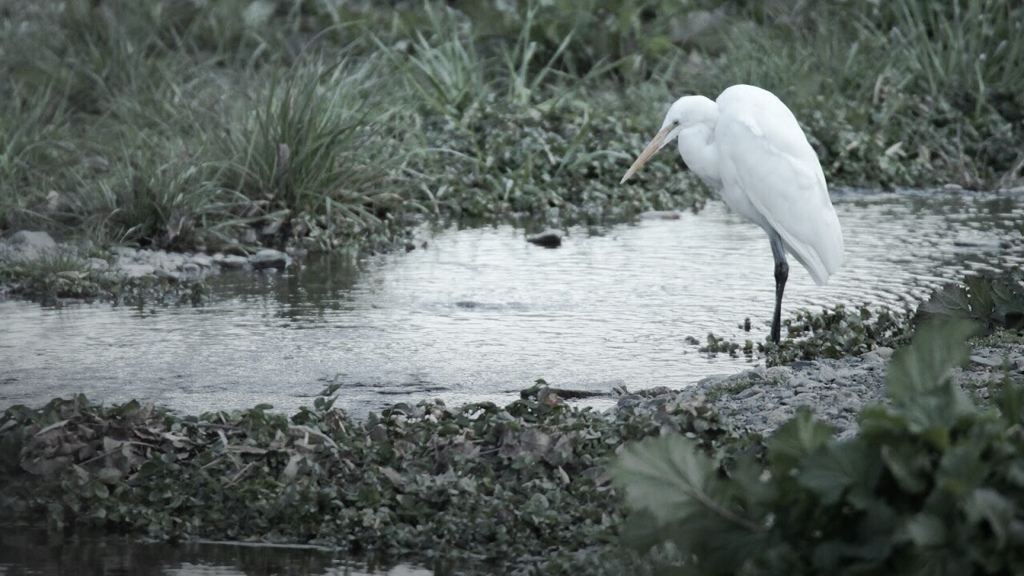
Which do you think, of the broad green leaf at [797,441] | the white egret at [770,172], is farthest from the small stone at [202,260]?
the broad green leaf at [797,441]

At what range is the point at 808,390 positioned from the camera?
458 centimetres

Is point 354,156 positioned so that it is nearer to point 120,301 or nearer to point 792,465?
point 120,301

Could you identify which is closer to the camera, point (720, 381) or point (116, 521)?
point (116, 521)

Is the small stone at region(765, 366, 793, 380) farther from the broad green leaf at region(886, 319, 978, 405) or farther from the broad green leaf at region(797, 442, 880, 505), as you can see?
the broad green leaf at region(797, 442, 880, 505)

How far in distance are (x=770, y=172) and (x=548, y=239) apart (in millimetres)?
2329

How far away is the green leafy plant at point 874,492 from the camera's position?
2.43 metres

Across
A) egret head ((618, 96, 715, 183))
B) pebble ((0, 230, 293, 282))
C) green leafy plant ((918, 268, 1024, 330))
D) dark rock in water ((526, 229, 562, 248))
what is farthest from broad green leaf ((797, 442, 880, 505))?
dark rock in water ((526, 229, 562, 248))

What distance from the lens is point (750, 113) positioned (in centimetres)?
656

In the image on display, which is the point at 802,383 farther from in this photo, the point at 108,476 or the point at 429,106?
the point at 429,106

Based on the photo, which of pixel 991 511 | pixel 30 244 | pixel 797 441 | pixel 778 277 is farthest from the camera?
pixel 30 244

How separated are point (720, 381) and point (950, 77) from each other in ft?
24.7

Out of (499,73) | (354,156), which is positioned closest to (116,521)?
(354,156)

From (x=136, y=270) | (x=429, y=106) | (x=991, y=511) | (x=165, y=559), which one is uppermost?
(x=429, y=106)

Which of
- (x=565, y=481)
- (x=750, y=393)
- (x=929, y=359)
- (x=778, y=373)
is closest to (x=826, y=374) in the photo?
(x=778, y=373)
